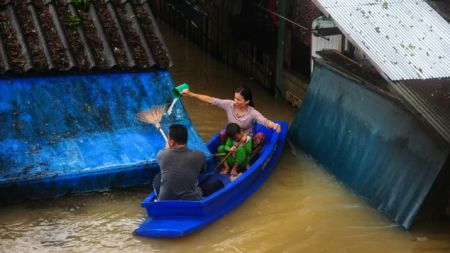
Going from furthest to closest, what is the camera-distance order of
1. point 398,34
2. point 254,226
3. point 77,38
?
point 77,38
point 254,226
point 398,34

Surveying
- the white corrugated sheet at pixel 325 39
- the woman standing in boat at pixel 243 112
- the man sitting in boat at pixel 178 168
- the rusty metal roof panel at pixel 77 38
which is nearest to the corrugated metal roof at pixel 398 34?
the woman standing in boat at pixel 243 112

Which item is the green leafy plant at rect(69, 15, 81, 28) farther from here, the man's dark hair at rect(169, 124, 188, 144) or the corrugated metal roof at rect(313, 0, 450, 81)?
the corrugated metal roof at rect(313, 0, 450, 81)

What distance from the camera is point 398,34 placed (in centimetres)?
670

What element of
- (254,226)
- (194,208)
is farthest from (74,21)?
(254,226)

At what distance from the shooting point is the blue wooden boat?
22.6 feet

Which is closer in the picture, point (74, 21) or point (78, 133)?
point (78, 133)

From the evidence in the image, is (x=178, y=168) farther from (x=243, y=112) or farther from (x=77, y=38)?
(x=77, y=38)

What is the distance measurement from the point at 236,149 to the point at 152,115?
1238 millimetres

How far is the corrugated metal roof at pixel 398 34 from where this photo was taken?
6191 mm

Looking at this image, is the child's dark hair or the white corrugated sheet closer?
the child's dark hair

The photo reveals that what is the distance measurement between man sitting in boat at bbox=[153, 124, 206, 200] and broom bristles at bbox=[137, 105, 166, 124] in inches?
42.2

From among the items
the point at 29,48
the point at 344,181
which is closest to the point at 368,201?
the point at 344,181

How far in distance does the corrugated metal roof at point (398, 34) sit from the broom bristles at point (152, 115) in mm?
2634

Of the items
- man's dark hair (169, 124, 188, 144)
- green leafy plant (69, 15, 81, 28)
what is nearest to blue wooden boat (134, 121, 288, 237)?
man's dark hair (169, 124, 188, 144)
